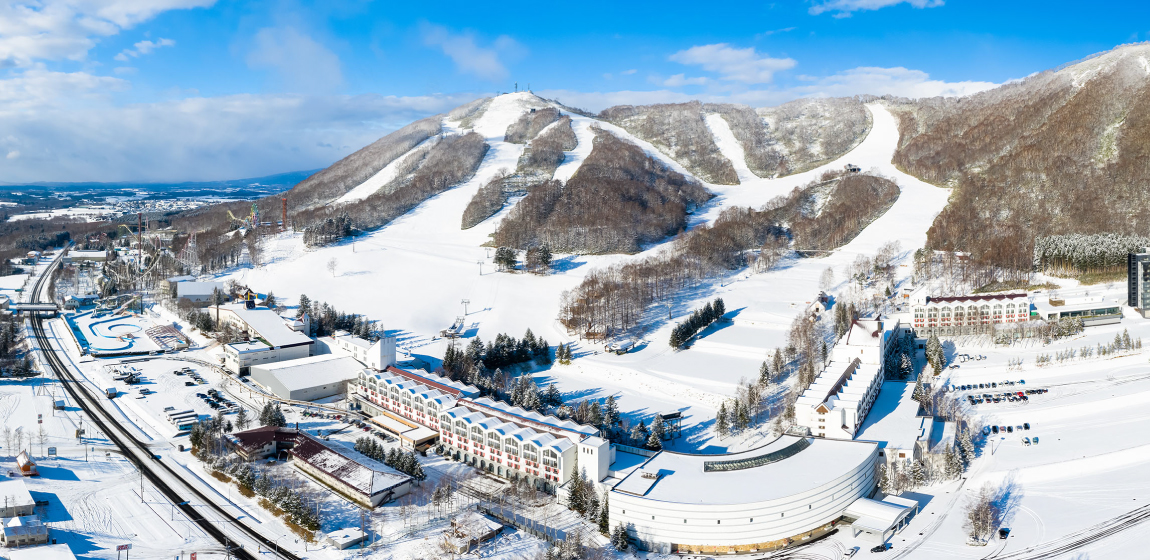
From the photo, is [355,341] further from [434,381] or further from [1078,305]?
[1078,305]

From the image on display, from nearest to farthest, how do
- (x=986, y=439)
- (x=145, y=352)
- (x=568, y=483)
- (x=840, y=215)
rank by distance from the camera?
(x=568, y=483)
(x=986, y=439)
(x=145, y=352)
(x=840, y=215)

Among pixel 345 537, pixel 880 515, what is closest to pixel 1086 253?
pixel 880 515

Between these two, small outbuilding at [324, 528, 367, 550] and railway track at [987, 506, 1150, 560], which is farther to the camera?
small outbuilding at [324, 528, 367, 550]

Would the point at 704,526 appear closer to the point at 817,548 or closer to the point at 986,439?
the point at 817,548

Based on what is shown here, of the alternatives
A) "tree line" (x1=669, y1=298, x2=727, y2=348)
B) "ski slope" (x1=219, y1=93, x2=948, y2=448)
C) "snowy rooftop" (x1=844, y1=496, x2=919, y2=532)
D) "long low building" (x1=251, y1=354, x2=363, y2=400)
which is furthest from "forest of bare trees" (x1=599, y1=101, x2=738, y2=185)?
"snowy rooftop" (x1=844, y1=496, x2=919, y2=532)

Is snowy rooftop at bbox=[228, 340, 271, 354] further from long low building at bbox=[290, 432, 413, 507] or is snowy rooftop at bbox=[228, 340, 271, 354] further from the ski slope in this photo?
long low building at bbox=[290, 432, 413, 507]

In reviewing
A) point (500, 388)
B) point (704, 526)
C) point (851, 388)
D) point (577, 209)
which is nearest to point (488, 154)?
point (577, 209)

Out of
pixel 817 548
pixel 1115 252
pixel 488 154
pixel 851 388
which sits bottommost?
pixel 817 548
